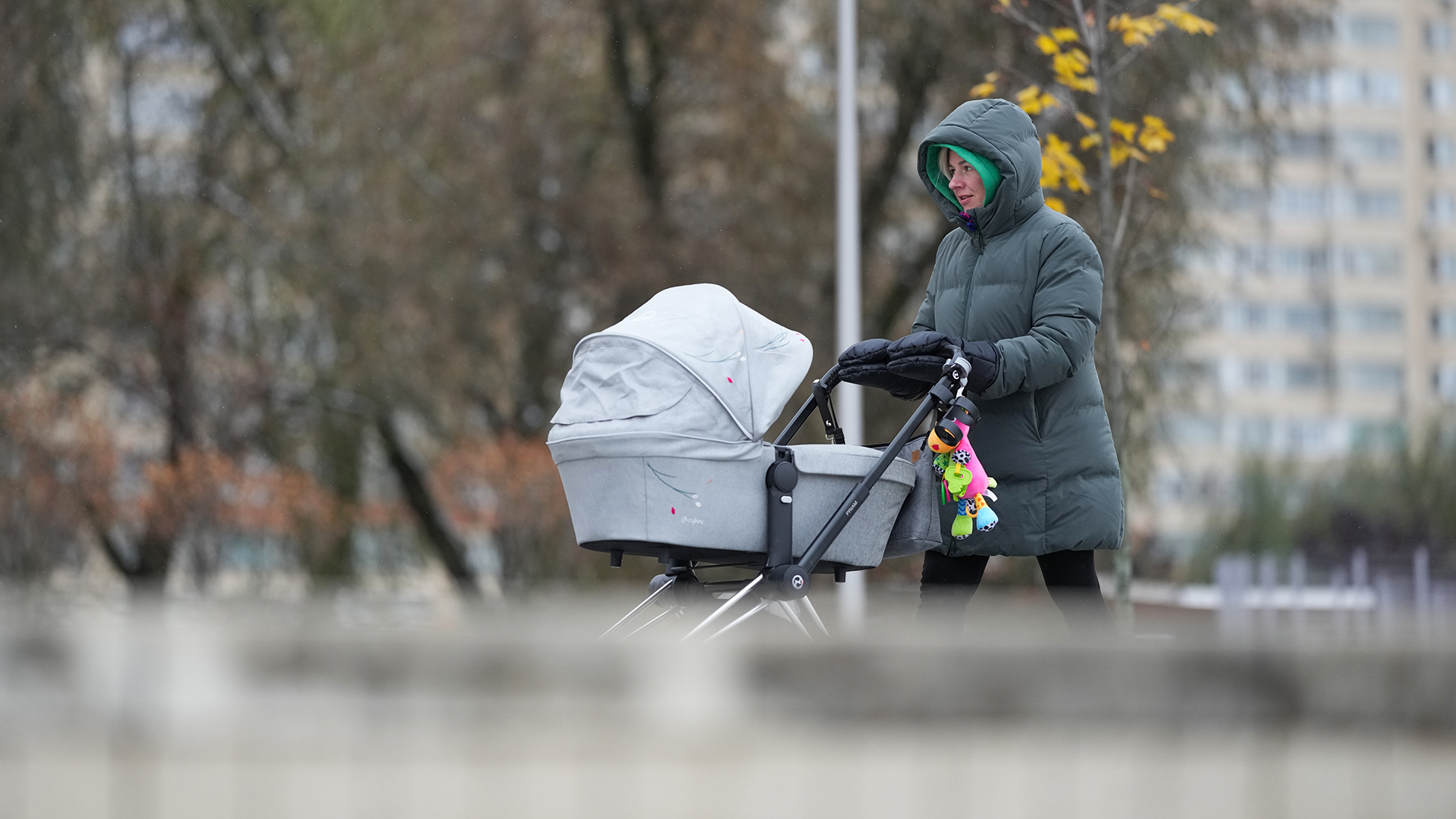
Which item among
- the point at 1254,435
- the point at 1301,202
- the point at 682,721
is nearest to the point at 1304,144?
the point at 1254,435

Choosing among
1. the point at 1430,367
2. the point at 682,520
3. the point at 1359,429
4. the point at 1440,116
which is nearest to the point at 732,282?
the point at 1359,429

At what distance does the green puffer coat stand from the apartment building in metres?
5.69

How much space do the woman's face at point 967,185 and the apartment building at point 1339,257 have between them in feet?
18.7

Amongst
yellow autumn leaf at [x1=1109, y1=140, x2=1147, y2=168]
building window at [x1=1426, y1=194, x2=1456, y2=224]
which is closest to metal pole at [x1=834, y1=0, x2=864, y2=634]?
yellow autumn leaf at [x1=1109, y1=140, x2=1147, y2=168]

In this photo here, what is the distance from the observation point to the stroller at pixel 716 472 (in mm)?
3355

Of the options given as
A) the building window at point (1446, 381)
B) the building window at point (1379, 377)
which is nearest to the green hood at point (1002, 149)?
the building window at point (1446, 381)

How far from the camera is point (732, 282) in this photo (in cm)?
1193

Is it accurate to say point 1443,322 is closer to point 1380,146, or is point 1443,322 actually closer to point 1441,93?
point 1441,93

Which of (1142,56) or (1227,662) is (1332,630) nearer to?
(1227,662)

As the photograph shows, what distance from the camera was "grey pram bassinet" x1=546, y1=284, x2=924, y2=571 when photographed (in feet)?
11.0

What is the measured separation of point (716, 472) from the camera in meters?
3.39

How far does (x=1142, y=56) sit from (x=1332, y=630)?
10.3m

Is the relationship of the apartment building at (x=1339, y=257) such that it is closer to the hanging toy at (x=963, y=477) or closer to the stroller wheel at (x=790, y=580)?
the hanging toy at (x=963, y=477)

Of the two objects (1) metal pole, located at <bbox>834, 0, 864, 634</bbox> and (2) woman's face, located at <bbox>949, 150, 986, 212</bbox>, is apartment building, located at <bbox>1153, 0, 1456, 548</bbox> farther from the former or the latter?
(2) woman's face, located at <bbox>949, 150, 986, 212</bbox>
